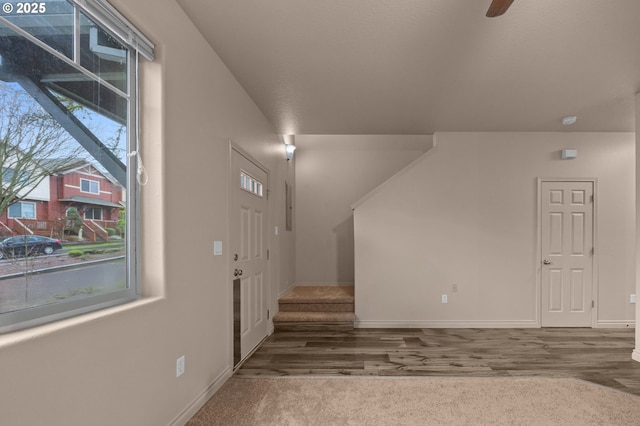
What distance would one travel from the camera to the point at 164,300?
1.91m

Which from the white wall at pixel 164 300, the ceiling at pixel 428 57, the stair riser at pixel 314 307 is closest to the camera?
the white wall at pixel 164 300

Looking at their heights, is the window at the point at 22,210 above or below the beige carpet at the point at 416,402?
above

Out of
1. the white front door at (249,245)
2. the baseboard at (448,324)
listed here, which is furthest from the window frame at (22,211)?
the baseboard at (448,324)

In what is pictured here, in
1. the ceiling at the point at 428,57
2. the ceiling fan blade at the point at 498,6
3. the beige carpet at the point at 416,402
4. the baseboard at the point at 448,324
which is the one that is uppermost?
the ceiling at the point at 428,57

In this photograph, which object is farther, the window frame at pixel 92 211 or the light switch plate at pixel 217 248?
the light switch plate at pixel 217 248

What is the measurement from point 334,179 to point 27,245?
5.00 meters

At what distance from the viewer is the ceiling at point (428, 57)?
205 centimetres

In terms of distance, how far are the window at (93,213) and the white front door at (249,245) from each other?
4.26 feet

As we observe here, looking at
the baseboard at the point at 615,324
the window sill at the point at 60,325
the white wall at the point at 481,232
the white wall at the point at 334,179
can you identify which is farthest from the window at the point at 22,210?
the baseboard at the point at 615,324

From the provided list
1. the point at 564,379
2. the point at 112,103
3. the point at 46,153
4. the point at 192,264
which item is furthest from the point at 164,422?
the point at 564,379

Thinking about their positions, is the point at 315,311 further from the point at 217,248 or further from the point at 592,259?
the point at 592,259

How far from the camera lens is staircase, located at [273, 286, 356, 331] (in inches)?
172

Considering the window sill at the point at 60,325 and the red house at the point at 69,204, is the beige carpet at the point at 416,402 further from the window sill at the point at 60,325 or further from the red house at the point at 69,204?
the red house at the point at 69,204

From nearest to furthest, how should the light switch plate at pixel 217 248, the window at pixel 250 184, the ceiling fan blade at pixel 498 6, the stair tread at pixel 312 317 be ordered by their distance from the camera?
the ceiling fan blade at pixel 498 6
the light switch plate at pixel 217 248
the window at pixel 250 184
the stair tread at pixel 312 317
